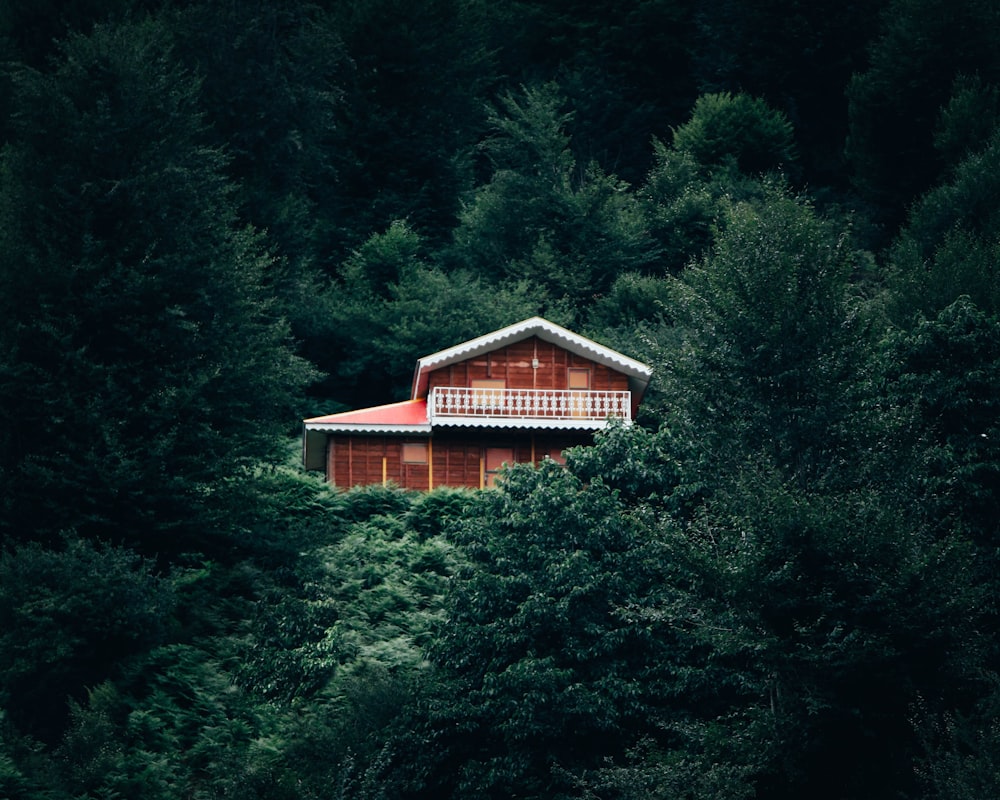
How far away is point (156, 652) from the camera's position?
1329 inches

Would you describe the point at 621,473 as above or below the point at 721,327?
below

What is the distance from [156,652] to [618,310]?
2967 cm

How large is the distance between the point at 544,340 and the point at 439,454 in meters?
4.79

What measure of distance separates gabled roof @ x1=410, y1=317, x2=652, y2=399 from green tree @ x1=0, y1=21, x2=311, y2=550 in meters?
7.33

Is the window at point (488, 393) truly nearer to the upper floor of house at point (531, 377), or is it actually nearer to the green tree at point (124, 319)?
the upper floor of house at point (531, 377)

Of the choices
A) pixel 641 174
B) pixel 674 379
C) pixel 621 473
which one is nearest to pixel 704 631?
pixel 621 473

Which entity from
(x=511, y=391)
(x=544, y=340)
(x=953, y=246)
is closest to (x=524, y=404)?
(x=511, y=391)

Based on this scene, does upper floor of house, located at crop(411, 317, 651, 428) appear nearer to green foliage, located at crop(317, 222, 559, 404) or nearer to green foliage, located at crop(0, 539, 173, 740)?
green foliage, located at crop(317, 222, 559, 404)

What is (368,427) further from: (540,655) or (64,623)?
(540,655)

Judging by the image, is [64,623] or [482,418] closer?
[64,623]

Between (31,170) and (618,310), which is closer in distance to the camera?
(31,170)

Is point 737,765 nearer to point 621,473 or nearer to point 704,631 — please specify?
point 704,631

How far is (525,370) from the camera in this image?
1865 inches

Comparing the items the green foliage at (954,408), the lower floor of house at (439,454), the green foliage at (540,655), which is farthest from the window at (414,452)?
the green foliage at (954,408)
